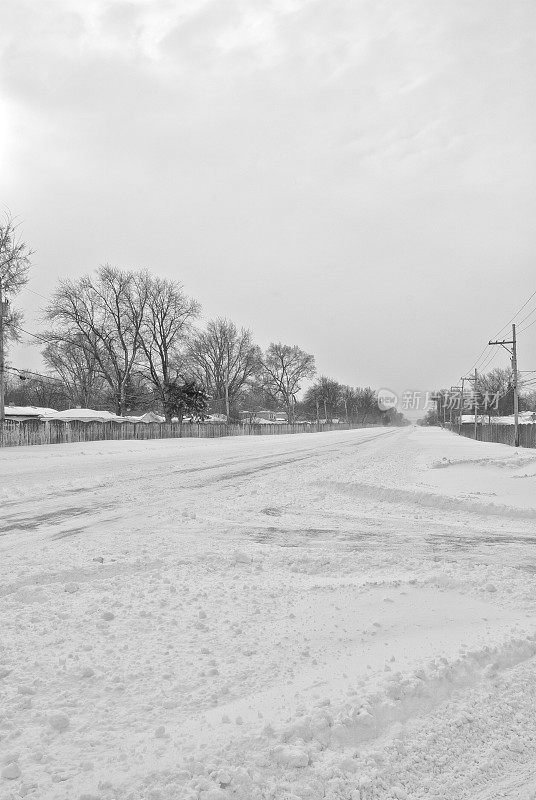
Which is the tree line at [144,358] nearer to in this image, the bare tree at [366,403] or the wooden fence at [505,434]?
the wooden fence at [505,434]

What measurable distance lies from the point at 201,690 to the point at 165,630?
78 centimetres

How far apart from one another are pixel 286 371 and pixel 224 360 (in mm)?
17913

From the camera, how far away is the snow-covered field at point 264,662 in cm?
193

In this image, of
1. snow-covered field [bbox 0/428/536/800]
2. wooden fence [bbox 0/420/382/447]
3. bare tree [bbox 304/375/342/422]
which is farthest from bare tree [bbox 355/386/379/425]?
snow-covered field [bbox 0/428/536/800]

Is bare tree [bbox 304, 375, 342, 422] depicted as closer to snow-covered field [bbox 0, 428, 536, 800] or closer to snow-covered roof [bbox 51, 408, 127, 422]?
snow-covered roof [bbox 51, 408, 127, 422]

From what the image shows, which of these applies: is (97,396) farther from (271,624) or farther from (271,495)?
(271,624)

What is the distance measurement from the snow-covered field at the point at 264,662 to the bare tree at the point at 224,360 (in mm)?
62133

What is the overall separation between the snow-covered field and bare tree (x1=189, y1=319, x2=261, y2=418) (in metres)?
62.1

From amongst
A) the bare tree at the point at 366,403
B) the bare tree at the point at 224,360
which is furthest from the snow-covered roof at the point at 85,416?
the bare tree at the point at 366,403

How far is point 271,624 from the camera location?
3316 mm

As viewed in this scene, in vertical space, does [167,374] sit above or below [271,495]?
above

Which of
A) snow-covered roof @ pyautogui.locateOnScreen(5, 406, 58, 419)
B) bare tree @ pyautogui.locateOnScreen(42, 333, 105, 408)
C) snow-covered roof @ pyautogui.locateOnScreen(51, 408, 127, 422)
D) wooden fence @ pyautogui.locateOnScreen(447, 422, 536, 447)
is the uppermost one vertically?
bare tree @ pyautogui.locateOnScreen(42, 333, 105, 408)

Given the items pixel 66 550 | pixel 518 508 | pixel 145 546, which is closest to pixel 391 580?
pixel 145 546

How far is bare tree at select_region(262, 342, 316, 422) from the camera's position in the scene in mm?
84062
